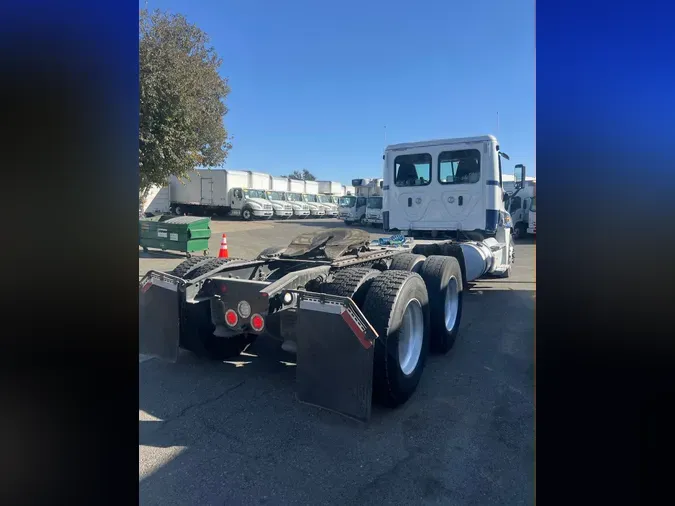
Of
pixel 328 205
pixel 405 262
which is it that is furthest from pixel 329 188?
pixel 405 262

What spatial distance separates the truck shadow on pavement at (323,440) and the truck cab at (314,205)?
3394 cm

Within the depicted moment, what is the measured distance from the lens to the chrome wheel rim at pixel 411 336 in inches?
161

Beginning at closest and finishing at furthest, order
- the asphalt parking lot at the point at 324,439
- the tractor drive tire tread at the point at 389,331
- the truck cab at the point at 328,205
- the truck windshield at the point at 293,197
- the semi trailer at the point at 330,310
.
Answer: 1. the asphalt parking lot at the point at 324,439
2. the semi trailer at the point at 330,310
3. the tractor drive tire tread at the point at 389,331
4. the truck windshield at the point at 293,197
5. the truck cab at the point at 328,205

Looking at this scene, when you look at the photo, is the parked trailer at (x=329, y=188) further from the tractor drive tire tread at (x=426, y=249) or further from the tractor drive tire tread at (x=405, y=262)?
the tractor drive tire tread at (x=405, y=262)

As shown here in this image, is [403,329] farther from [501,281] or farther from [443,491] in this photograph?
[501,281]

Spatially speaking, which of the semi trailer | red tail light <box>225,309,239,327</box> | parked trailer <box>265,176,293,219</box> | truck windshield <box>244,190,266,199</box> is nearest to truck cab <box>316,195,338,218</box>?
parked trailer <box>265,176,293,219</box>

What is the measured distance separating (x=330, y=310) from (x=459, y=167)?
5186mm

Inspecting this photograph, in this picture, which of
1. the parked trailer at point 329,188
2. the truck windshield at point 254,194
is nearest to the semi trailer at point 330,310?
the truck windshield at point 254,194

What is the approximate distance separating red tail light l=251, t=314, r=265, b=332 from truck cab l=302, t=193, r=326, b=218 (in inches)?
1347

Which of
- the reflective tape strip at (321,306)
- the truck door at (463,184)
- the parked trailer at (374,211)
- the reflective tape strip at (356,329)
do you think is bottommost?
the reflective tape strip at (356,329)

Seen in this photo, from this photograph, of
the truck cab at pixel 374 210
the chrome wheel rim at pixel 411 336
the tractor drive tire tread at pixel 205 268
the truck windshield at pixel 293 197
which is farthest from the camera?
the truck windshield at pixel 293 197

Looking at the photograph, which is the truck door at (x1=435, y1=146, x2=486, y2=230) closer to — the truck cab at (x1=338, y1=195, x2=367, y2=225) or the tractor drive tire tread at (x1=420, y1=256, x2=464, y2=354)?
the tractor drive tire tread at (x1=420, y1=256, x2=464, y2=354)

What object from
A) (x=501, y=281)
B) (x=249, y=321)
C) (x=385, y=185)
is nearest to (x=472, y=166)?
(x=385, y=185)
